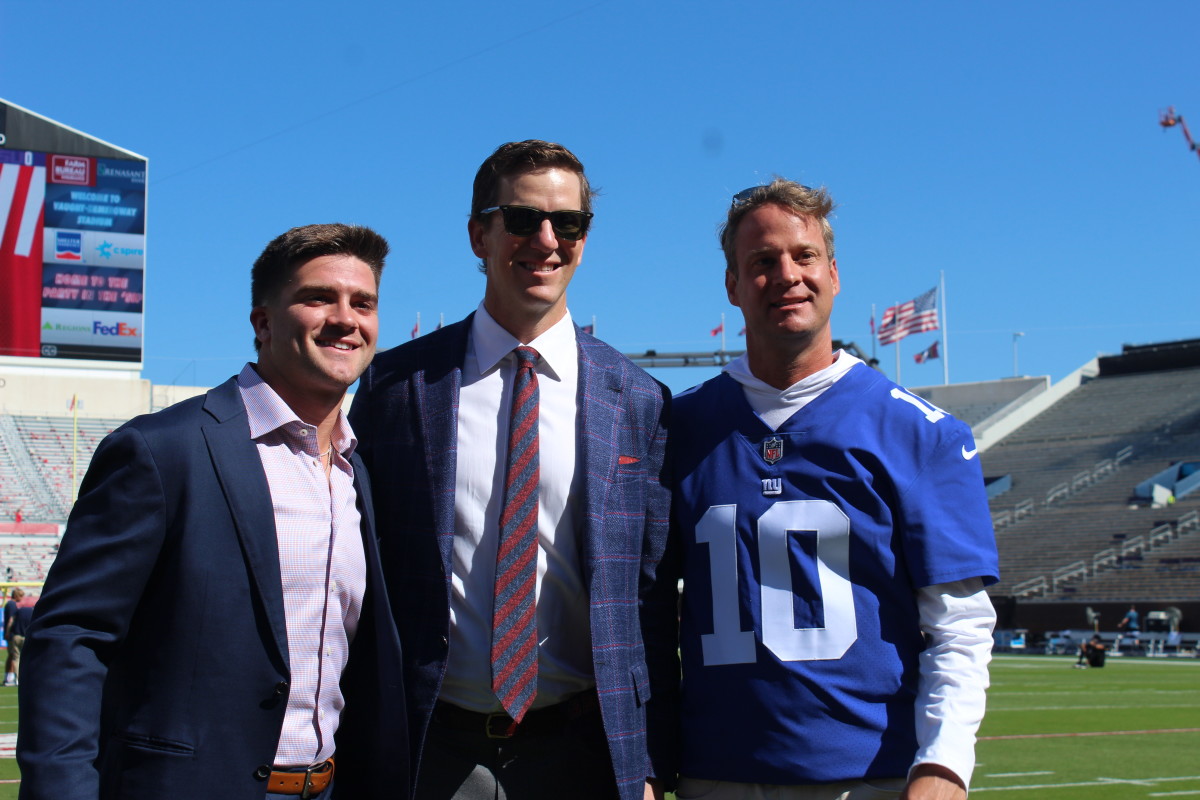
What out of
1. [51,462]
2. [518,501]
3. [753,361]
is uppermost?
[51,462]

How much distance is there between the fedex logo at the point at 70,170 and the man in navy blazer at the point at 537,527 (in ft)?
95.3

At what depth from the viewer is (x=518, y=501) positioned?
3182 millimetres

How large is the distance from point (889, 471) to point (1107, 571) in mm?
31674

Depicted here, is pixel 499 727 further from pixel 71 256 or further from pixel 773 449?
pixel 71 256

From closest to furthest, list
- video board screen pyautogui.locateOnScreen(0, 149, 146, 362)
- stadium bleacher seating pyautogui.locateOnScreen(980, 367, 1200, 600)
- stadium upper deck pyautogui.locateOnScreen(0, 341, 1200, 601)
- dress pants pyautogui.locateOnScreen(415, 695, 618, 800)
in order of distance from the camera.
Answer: dress pants pyautogui.locateOnScreen(415, 695, 618, 800), video board screen pyautogui.locateOnScreen(0, 149, 146, 362), stadium bleacher seating pyautogui.locateOnScreen(980, 367, 1200, 600), stadium upper deck pyautogui.locateOnScreen(0, 341, 1200, 601)

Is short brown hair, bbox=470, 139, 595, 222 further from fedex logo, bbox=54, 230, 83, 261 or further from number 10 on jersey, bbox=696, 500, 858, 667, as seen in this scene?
fedex logo, bbox=54, 230, 83, 261

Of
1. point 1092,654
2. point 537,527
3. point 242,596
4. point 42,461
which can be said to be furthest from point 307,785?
point 42,461

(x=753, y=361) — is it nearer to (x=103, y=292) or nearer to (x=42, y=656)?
(x=42, y=656)

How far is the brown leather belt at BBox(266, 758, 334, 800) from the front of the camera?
2.78m

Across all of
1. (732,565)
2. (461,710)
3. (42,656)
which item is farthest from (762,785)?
(42,656)

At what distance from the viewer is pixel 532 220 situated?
10.8ft

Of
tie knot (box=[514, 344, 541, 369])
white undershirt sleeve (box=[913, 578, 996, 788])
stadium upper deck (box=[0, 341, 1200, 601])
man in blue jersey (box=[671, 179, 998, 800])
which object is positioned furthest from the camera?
stadium upper deck (box=[0, 341, 1200, 601])

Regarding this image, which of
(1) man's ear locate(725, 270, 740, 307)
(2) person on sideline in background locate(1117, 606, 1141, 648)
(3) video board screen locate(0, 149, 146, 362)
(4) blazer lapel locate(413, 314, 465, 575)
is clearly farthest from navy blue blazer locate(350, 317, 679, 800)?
(2) person on sideline in background locate(1117, 606, 1141, 648)

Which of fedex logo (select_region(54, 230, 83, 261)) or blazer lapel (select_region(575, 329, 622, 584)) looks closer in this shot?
blazer lapel (select_region(575, 329, 622, 584))
